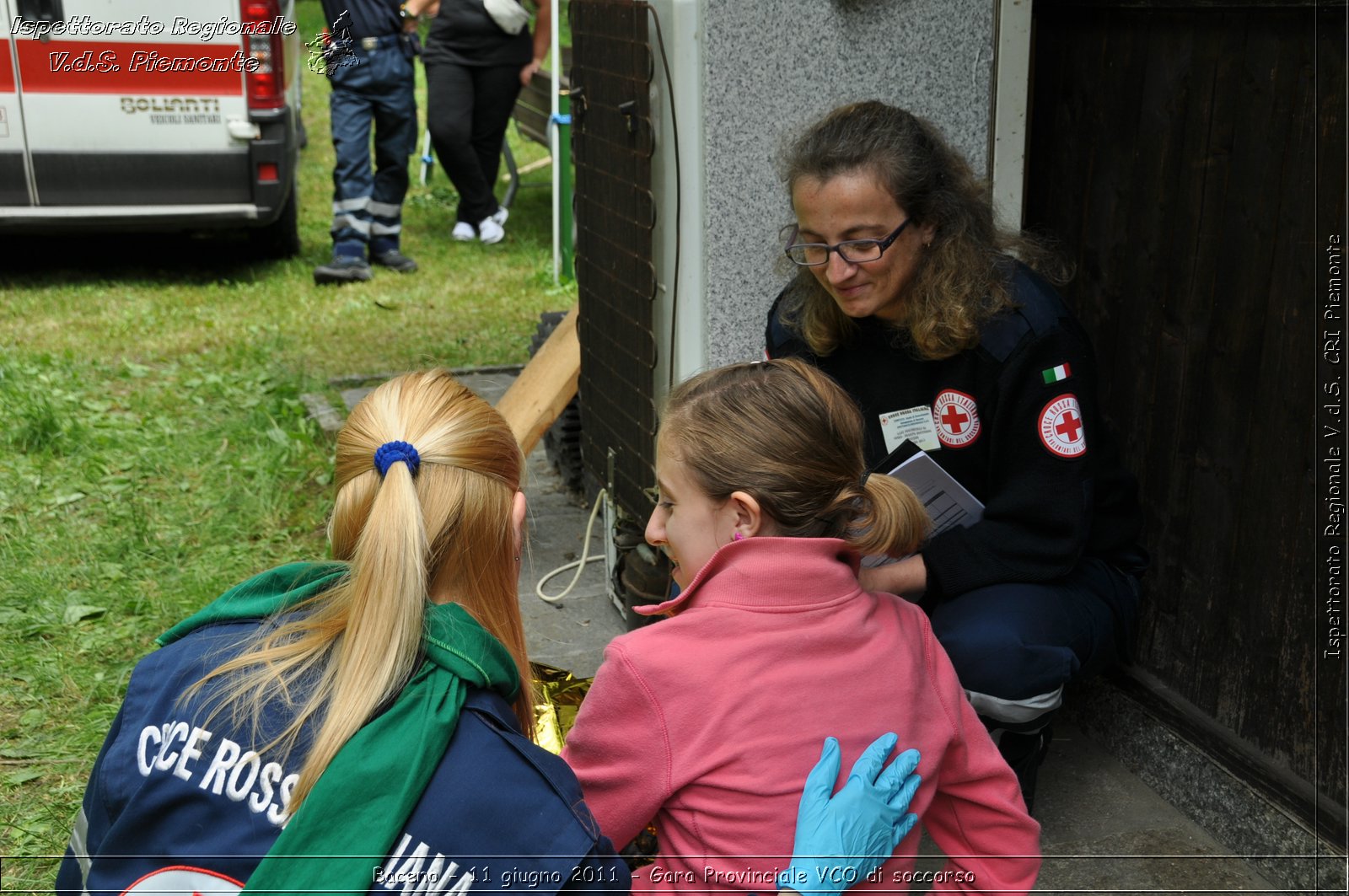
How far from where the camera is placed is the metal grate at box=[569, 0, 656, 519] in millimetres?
2965

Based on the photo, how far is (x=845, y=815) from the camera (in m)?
1.55

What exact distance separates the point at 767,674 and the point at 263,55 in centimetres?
623

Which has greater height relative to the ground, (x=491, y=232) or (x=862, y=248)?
(x=862, y=248)

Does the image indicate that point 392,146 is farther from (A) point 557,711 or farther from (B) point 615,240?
(A) point 557,711

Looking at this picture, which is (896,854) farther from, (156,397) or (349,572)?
(156,397)

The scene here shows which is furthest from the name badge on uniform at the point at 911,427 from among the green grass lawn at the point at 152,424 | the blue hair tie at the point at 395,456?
the green grass lawn at the point at 152,424

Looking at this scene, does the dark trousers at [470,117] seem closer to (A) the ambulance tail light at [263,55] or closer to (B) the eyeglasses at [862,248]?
(A) the ambulance tail light at [263,55]

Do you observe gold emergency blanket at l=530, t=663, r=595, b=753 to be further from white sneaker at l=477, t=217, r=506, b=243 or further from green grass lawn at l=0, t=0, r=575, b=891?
white sneaker at l=477, t=217, r=506, b=243

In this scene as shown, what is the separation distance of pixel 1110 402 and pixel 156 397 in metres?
4.09

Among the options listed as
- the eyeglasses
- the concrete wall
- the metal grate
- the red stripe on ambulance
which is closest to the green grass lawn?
the red stripe on ambulance

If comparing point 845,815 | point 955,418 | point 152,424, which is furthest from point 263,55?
point 845,815

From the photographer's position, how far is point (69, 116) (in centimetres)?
671

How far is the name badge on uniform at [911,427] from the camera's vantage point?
2.48m

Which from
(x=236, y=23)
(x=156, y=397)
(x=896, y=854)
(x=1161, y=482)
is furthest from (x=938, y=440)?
(x=236, y=23)
